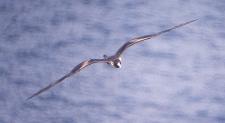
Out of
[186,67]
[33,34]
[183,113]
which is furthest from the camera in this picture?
[33,34]

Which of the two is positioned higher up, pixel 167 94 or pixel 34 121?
pixel 167 94

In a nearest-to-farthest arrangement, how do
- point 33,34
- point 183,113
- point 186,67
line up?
point 183,113
point 186,67
point 33,34

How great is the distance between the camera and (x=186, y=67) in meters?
7.02

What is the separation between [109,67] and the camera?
23.2 ft

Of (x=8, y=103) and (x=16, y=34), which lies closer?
(x=8, y=103)

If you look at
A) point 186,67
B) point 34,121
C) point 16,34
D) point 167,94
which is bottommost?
point 34,121

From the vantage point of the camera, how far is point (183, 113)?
6.59 meters

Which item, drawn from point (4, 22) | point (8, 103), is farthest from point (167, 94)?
point (4, 22)

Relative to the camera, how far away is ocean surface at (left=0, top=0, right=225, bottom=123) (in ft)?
21.9

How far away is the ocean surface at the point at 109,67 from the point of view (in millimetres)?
6668

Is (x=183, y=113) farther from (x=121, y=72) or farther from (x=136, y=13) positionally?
(x=136, y=13)

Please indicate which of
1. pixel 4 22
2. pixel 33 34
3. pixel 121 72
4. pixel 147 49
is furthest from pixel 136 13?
pixel 4 22

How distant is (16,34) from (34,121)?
1.81 meters

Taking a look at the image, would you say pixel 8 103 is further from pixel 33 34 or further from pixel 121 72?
pixel 121 72
